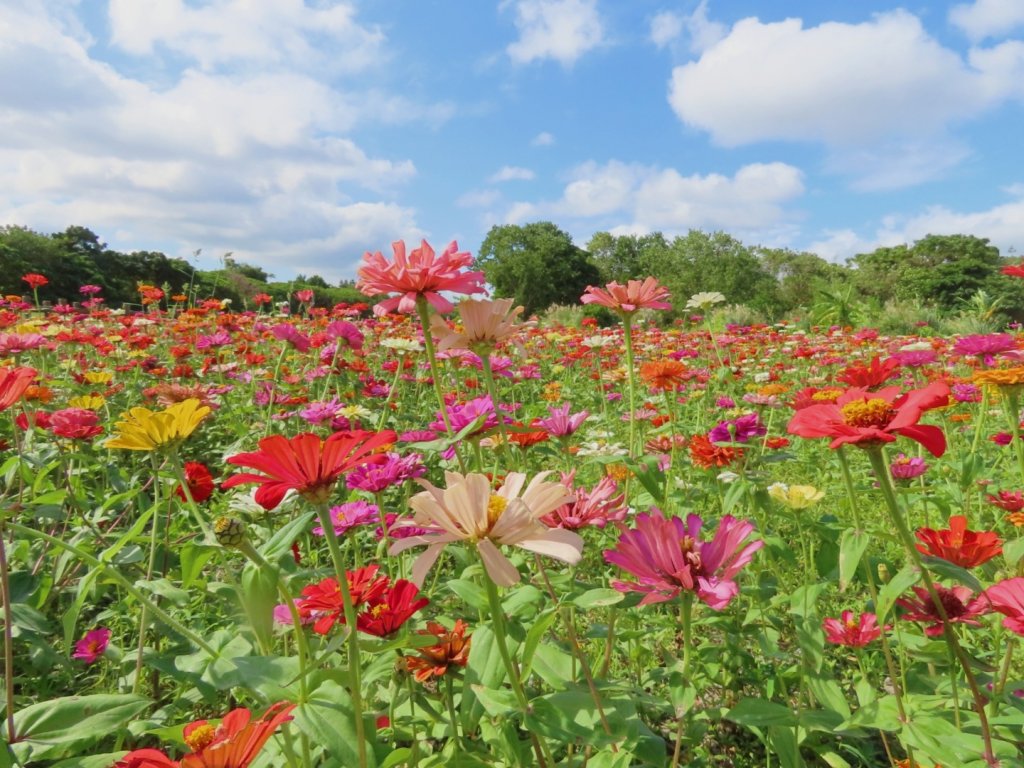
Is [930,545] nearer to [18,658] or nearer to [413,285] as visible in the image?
[413,285]

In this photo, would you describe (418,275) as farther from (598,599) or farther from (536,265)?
(536,265)

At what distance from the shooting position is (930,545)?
1048mm

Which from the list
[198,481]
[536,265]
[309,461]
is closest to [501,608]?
[309,461]

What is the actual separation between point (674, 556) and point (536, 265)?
31980 mm

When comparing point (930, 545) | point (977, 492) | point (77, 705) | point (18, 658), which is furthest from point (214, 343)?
point (977, 492)

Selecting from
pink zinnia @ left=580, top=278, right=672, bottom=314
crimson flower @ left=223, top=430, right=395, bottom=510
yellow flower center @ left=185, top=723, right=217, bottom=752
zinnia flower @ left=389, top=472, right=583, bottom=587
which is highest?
Result: pink zinnia @ left=580, top=278, right=672, bottom=314

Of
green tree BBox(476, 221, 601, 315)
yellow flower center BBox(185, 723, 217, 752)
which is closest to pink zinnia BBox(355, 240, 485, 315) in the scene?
yellow flower center BBox(185, 723, 217, 752)

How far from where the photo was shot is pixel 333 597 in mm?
947

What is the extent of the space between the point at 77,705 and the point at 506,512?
0.68m

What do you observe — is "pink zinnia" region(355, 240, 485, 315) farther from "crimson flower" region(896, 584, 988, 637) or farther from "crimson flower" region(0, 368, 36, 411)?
"crimson flower" region(896, 584, 988, 637)

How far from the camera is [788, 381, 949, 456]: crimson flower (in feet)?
2.52

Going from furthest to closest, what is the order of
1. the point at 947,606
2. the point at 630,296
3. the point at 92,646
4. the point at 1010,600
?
the point at 630,296 → the point at 92,646 → the point at 947,606 → the point at 1010,600

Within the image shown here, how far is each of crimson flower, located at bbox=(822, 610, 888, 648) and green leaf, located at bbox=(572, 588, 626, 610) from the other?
63 cm

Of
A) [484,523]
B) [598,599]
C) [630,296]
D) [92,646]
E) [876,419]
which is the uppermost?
[630,296]
